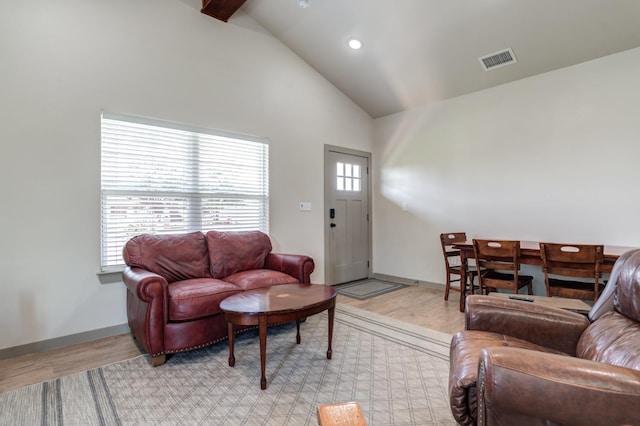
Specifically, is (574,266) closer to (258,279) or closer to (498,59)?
(498,59)

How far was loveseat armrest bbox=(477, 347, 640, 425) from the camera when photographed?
0.98 m

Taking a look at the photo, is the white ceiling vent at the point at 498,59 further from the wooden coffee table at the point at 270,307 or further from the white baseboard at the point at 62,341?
the white baseboard at the point at 62,341

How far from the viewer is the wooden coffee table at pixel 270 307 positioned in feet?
6.70

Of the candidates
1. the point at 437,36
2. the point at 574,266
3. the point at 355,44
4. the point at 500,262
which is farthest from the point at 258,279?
the point at 437,36

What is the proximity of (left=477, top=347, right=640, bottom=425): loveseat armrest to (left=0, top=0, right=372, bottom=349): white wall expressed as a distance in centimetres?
315

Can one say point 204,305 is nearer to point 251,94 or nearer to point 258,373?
point 258,373

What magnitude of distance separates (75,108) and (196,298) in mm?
1999

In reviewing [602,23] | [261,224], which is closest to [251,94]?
[261,224]

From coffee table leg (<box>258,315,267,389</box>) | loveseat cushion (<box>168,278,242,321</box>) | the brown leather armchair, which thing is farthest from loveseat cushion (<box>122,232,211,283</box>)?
the brown leather armchair

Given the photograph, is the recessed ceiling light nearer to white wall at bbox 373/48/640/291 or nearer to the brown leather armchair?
white wall at bbox 373/48/640/291

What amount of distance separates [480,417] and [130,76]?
145 inches

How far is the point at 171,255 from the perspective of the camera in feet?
9.59

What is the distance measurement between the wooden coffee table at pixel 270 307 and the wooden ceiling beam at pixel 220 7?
2.98 m

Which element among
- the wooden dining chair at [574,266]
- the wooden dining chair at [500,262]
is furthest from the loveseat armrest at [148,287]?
the wooden dining chair at [574,266]
